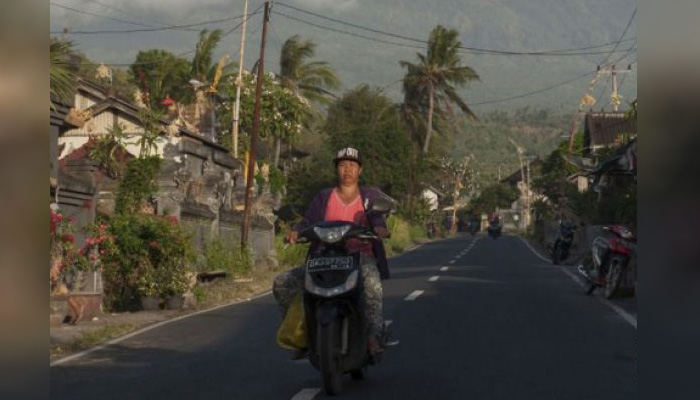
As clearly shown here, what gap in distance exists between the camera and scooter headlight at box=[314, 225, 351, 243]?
816 cm

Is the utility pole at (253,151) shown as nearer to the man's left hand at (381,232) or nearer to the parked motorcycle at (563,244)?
the parked motorcycle at (563,244)

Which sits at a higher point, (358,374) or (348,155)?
(348,155)

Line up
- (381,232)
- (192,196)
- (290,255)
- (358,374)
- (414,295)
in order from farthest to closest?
(290,255)
(192,196)
(414,295)
(358,374)
(381,232)

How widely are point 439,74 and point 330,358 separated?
6964 centimetres

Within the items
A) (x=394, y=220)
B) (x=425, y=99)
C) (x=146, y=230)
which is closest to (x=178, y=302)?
(x=146, y=230)

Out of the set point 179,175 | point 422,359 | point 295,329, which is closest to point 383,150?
point 179,175

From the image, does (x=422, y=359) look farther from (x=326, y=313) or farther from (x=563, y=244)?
(x=563, y=244)

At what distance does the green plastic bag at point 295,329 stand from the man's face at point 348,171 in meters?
1.12

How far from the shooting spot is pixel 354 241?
8.82 meters

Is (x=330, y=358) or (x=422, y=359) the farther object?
(x=422, y=359)

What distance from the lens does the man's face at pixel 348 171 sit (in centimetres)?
892

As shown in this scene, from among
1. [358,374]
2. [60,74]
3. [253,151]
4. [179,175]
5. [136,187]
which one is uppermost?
[60,74]
